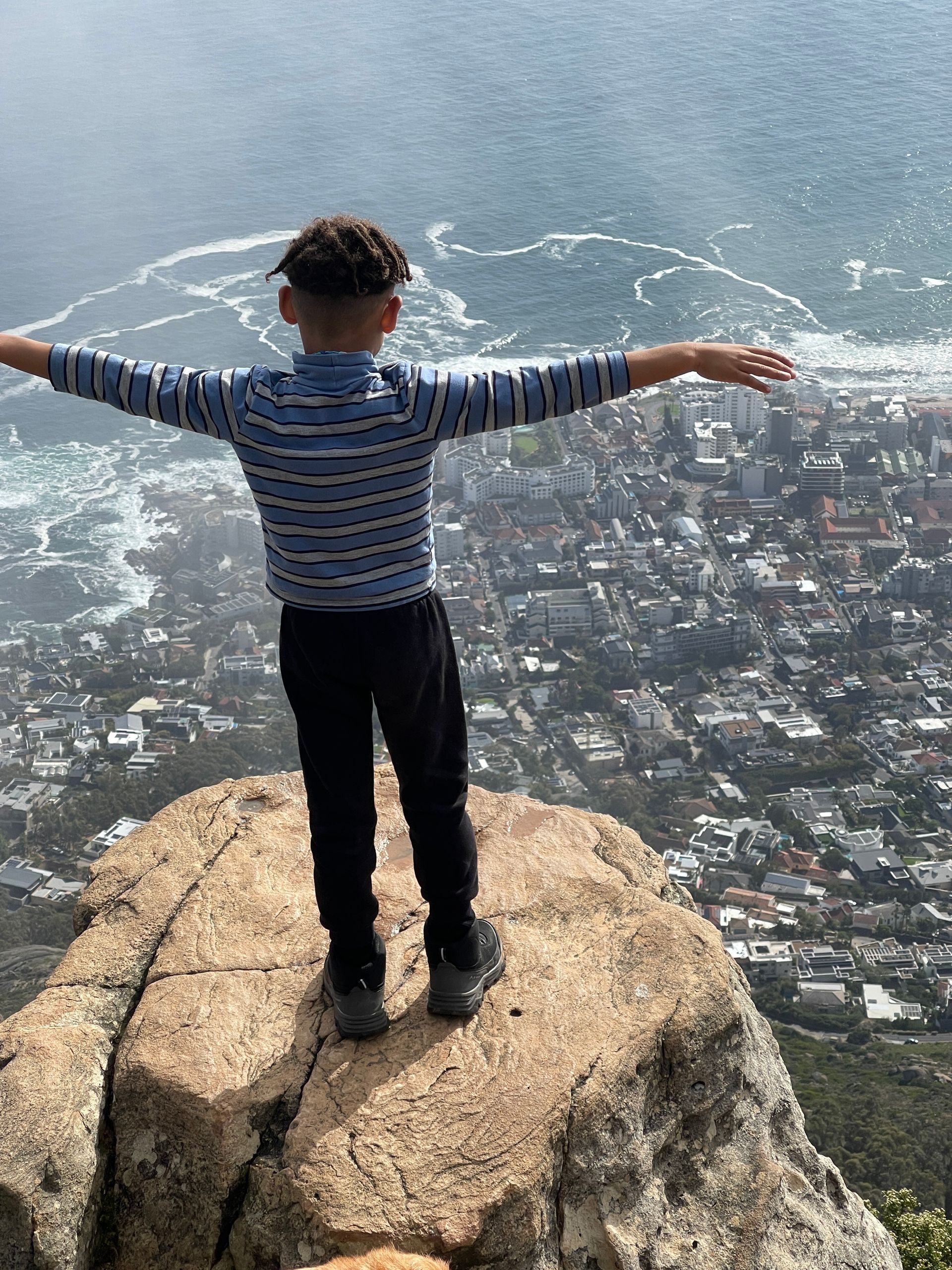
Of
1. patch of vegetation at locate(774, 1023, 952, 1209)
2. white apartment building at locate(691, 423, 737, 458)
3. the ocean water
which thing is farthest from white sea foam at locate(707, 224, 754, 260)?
patch of vegetation at locate(774, 1023, 952, 1209)

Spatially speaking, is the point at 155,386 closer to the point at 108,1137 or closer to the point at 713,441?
the point at 108,1137

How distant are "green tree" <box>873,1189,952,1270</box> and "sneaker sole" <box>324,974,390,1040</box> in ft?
14.4

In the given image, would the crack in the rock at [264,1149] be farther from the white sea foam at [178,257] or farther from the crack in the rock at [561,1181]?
the white sea foam at [178,257]

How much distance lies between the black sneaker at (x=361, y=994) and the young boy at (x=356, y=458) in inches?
18.3

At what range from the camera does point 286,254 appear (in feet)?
9.54

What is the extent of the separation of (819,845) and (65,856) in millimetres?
11648

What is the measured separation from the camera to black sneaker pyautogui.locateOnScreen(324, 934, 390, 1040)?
374 cm

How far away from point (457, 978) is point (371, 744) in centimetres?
88

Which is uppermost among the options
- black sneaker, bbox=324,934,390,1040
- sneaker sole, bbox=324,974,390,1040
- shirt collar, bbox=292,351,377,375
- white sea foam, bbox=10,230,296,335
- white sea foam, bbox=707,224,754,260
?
shirt collar, bbox=292,351,377,375

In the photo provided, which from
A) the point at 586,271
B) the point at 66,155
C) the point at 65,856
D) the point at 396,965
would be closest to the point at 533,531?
the point at 65,856

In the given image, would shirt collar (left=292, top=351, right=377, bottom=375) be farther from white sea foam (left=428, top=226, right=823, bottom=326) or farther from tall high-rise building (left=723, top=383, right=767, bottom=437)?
white sea foam (left=428, top=226, right=823, bottom=326)

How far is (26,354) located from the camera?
3008 mm

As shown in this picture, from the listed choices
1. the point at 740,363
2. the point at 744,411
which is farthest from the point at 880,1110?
the point at 744,411

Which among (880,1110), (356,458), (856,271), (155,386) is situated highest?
(155,386)
